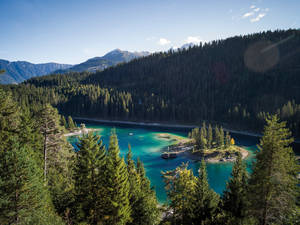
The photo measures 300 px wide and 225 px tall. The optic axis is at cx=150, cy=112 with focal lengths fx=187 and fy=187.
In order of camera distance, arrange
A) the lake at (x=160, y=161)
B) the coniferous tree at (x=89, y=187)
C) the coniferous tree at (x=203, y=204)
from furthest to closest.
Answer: the lake at (x=160, y=161), the coniferous tree at (x=203, y=204), the coniferous tree at (x=89, y=187)

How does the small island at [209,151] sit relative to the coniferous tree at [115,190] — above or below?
below

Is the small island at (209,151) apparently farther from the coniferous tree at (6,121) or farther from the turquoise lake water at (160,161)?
the coniferous tree at (6,121)

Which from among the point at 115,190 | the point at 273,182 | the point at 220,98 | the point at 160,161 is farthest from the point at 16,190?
the point at 220,98

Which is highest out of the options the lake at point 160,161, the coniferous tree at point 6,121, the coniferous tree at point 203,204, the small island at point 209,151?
the coniferous tree at point 6,121

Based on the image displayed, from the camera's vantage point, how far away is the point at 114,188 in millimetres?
20031

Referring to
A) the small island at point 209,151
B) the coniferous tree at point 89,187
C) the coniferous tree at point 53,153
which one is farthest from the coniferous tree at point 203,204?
the small island at point 209,151

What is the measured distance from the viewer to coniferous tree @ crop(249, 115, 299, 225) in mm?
15531

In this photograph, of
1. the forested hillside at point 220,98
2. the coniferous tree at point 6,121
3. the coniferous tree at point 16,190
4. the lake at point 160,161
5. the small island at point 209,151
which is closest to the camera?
the coniferous tree at point 16,190

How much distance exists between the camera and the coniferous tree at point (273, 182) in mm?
15531

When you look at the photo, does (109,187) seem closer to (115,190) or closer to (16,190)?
(115,190)

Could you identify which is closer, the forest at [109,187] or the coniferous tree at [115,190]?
the forest at [109,187]

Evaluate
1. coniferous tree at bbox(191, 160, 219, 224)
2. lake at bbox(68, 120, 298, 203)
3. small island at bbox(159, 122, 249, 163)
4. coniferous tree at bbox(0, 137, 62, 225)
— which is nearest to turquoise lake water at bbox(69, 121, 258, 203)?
lake at bbox(68, 120, 298, 203)

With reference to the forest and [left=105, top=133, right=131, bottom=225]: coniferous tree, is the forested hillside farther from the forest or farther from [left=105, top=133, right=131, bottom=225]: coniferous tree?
[left=105, top=133, right=131, bottom=225]: coniferous tree

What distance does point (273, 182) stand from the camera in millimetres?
15555
